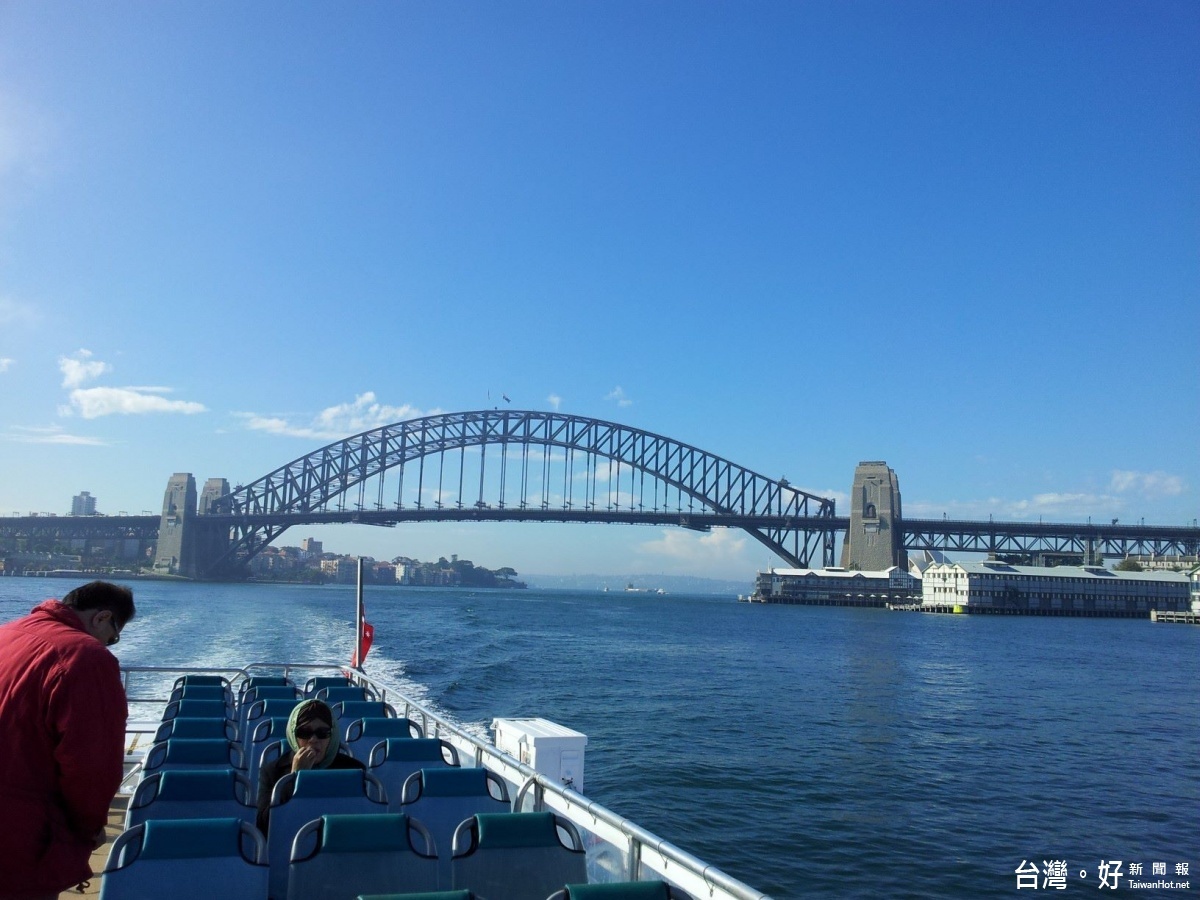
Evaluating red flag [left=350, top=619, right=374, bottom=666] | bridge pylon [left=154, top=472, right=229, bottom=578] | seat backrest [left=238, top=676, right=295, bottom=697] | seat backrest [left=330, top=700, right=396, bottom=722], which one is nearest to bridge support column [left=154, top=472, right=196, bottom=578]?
bridge pylon [left=154, top=472, right=229, bottom=578]

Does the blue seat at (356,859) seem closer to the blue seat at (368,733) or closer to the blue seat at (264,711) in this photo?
the blue seat at (368,733)

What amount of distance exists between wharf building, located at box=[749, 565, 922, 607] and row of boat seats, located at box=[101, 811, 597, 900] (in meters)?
114

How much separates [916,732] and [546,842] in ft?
63.3

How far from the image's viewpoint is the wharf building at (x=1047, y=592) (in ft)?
343

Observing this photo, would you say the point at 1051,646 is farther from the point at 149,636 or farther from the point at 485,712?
the point at 149,636

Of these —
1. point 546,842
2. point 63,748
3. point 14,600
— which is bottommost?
point 14,600

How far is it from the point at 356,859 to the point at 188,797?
1416 millimetres

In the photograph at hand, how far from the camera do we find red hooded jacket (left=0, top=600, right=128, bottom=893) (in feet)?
10.2

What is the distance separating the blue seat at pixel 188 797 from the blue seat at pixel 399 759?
1301 millimetres

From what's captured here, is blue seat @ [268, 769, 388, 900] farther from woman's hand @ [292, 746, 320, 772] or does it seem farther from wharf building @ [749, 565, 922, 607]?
wharf building @ [749, 565, 922, 607]

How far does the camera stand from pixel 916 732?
21469 mm

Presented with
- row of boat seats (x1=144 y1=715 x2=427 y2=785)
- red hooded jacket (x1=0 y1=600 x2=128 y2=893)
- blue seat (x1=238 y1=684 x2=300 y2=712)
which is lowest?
blue seat (x1=238 y1=684 x2=300 y2=712)

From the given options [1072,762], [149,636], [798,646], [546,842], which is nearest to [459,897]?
[546,842]

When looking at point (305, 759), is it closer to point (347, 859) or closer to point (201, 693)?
Result: point (347, 859)
